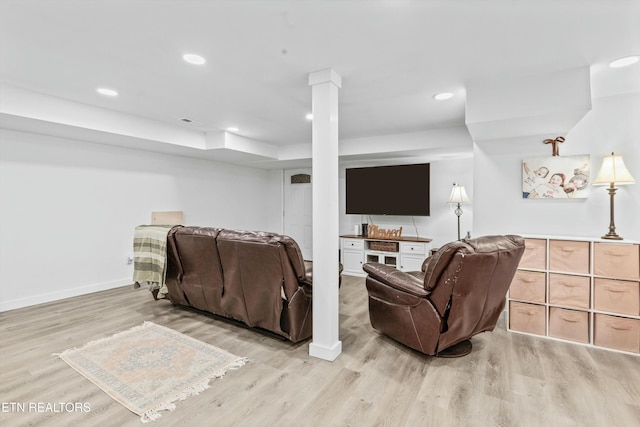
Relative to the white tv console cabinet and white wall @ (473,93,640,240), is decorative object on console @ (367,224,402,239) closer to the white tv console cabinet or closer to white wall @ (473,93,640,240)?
the white tv console cabinet

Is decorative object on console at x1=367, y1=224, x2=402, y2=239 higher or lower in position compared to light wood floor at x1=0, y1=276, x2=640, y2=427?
higher

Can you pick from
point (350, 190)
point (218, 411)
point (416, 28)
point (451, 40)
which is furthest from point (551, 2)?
point (350, 190)

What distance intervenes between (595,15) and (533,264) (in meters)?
2.09

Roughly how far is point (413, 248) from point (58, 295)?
513 centimetres

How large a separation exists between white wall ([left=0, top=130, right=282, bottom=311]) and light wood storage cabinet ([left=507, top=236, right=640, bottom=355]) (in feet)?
17.2

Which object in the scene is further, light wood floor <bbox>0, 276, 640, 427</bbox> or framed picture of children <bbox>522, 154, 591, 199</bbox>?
framed picture of children <bbox>522, 154, 591, 199</bbox>

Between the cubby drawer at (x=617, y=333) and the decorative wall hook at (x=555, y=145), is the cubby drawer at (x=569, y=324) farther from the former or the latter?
the decorative wall hook at (x=555, y=145)

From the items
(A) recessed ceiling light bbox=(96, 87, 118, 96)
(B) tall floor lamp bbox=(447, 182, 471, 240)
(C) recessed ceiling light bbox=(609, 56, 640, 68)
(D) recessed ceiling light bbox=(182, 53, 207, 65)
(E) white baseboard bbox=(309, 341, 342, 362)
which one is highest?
(A) recessed ceiling light bbox=(96, 87, 118, 96)

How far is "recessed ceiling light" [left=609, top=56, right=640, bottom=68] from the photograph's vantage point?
2.34m

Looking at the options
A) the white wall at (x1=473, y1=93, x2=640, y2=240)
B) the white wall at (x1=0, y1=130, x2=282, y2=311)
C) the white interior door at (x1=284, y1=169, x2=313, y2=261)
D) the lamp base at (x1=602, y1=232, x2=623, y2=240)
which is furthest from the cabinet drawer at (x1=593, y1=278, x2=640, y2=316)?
the white wall at (x1=0, y1=130, x2=282, y2=311)

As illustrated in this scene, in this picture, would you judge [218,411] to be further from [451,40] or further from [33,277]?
[33,277]

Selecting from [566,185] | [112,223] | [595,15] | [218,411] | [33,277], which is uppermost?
[595,15]

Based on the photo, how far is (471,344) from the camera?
2836mm

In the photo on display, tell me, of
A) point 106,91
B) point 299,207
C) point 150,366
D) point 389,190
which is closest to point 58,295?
point 150,366
